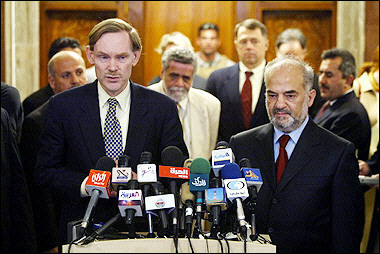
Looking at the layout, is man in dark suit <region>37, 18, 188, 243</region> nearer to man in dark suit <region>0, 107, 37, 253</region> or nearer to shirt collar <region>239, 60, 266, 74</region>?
man in dark suit <region>0, 107, 37, 253</region>

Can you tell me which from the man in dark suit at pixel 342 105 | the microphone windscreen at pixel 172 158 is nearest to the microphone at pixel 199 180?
the microphone windscreen at pixel 172 158

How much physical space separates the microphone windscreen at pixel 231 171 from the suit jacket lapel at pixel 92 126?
72 cm

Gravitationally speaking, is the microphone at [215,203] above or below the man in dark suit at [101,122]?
below

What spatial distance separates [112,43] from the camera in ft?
9.12

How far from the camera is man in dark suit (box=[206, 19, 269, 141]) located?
476 cm

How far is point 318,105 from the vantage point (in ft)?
17.4

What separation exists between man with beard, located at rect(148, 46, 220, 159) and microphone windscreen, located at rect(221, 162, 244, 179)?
202 cm

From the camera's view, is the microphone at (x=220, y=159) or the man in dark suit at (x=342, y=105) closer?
the microphone at (x=220, y=159)

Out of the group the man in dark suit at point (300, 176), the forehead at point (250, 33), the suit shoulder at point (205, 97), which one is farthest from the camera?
the forehead at point (250, 33)

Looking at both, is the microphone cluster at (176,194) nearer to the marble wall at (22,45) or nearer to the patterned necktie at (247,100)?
the patterned necktie at (247,100)

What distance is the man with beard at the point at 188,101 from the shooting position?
14.4ft

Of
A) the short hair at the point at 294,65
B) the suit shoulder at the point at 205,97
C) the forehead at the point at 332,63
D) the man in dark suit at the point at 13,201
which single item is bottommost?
the man in dark suit at the point at 13,201

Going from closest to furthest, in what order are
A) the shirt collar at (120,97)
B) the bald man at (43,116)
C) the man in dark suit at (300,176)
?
1. the shirt collar at (120,97)
2. the man in dark suit at (300,176)
3. the bald man at (43,116)

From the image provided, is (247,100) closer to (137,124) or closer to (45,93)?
(45,93)
